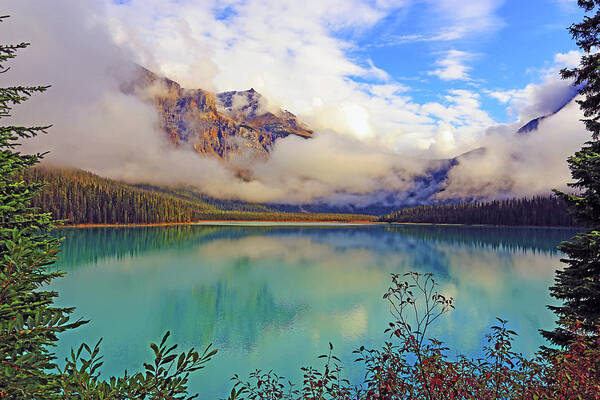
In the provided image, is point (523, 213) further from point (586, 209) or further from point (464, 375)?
point (464, 375)

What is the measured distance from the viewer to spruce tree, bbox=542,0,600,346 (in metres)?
9.98

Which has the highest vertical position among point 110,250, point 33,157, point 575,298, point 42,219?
point 33,157

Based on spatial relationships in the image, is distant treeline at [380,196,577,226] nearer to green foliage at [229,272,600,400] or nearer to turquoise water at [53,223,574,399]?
turquoise water at [53,223,574,399]

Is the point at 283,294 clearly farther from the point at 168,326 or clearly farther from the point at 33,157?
the point at 33,157

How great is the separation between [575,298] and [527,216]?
189 m

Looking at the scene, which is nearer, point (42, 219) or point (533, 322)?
point (42, 219)

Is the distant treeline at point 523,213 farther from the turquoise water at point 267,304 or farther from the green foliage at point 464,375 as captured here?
the green foliage at point 464,375

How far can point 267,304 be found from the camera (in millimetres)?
30953

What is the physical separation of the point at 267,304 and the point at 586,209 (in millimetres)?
25925

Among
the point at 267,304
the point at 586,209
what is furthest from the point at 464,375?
the point at 267,304

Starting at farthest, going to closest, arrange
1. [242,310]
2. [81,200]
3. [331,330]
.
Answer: [81,200] → [242,310] → [331,330]

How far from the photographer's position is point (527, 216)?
165750 millimetres

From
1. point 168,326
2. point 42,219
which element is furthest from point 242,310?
point 42,219

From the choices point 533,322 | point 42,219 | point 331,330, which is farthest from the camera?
point 533,322
